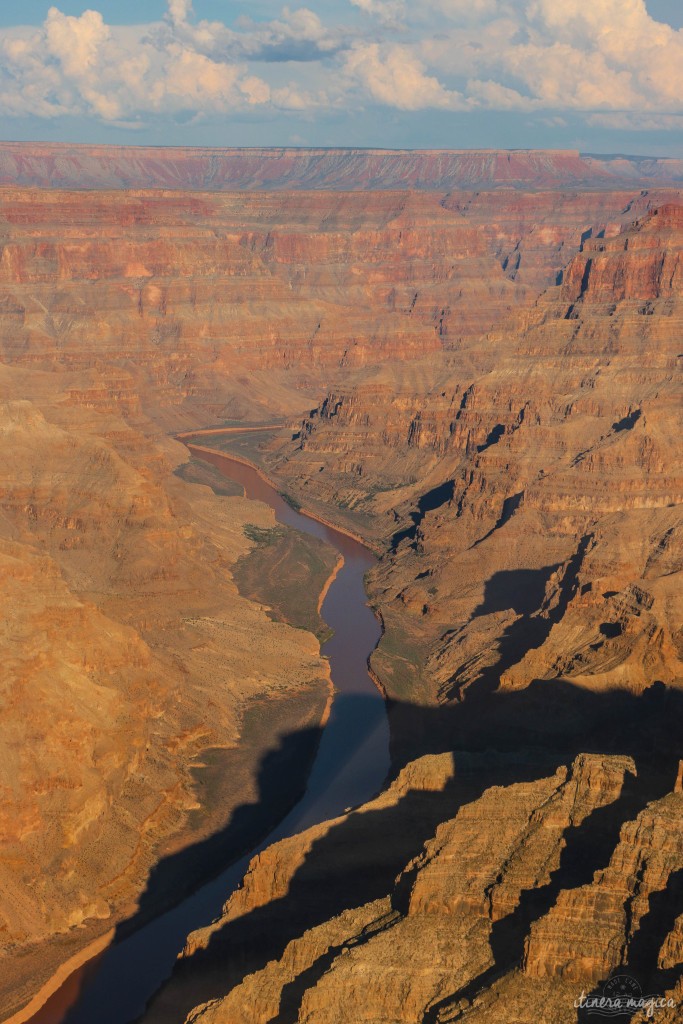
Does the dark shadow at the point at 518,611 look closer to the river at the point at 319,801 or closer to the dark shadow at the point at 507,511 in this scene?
the river at the point at 319,801

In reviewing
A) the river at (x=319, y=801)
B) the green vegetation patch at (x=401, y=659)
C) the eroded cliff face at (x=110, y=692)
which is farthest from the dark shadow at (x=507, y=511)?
the eroded cliff face at (x=110, y=692)

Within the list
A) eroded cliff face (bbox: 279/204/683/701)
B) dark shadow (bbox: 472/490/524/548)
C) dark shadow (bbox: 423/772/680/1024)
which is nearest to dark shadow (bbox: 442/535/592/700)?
eroded cliff face (bbox: 279/204/683/701)

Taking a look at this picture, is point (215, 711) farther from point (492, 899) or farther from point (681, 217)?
point (681, 217)

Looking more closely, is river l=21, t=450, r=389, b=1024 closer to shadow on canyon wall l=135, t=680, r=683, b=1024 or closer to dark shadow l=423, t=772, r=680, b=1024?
shadow on canyon wall l=135, t=680, r=683, b=1024

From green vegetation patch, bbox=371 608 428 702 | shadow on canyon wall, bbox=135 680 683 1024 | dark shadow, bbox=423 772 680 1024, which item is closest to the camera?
dark shadow, bbox=423 772 680 1024

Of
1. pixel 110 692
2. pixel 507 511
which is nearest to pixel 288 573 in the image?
pixel 507 511

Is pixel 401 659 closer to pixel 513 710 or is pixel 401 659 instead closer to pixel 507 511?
pixel 513 710

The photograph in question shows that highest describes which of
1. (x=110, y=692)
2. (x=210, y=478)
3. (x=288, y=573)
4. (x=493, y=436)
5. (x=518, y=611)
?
(x=110, y=692)
